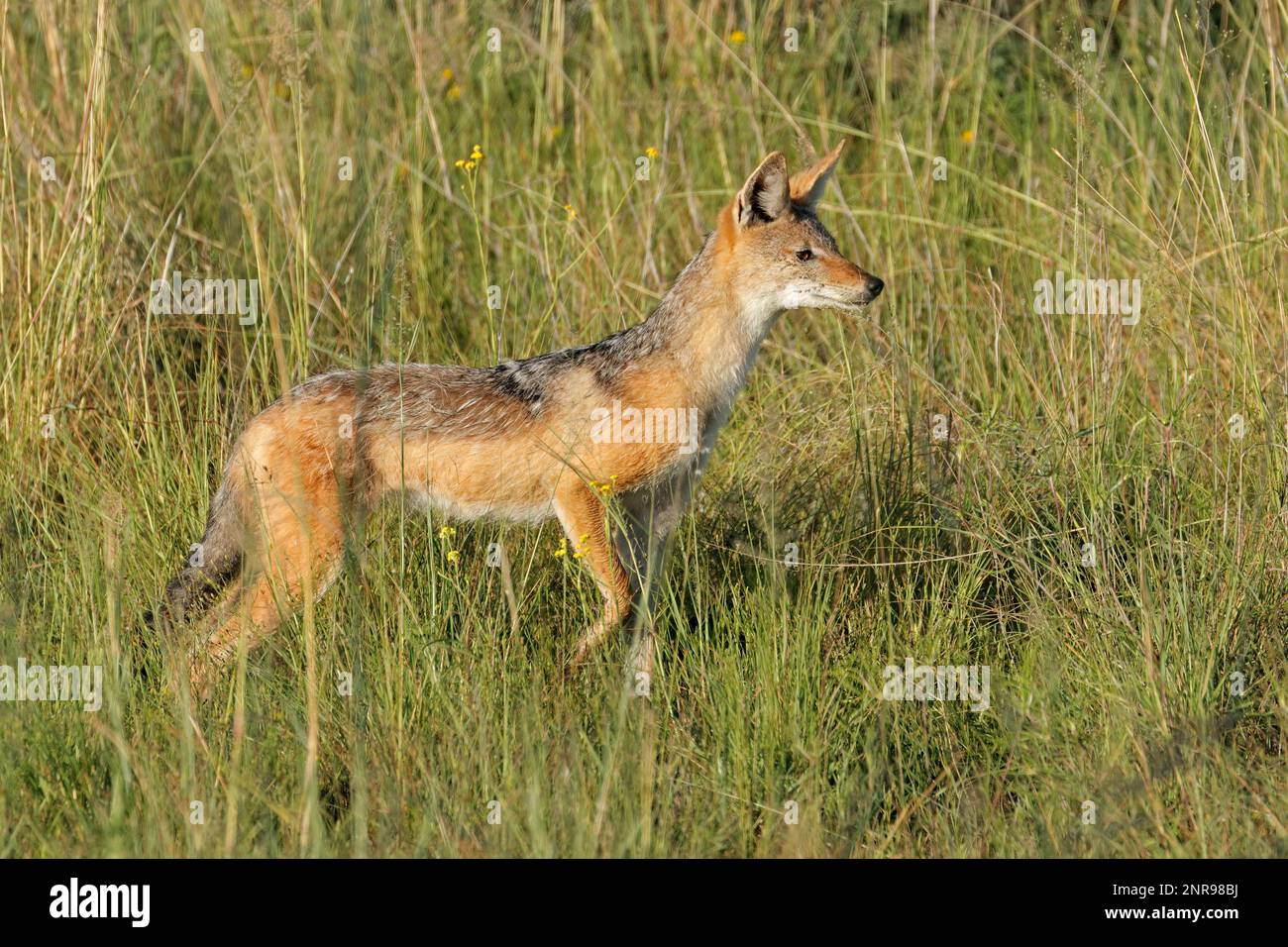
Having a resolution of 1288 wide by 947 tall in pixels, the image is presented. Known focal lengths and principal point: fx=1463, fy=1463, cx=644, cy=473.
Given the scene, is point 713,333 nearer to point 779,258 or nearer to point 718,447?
point 779,258

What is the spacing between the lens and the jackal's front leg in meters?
5.58

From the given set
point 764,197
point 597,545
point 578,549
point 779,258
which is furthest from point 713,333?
point 578,549

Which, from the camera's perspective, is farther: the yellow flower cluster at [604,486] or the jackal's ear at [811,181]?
the jackal's ear at [811,181]

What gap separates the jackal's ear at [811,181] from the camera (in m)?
6.21

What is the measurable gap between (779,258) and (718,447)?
1.27m

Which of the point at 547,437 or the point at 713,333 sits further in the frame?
the point at 713,333

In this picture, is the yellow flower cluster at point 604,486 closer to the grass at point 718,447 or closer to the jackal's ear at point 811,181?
the grass at point 718,447

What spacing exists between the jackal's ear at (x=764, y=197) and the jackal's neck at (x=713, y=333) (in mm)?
204

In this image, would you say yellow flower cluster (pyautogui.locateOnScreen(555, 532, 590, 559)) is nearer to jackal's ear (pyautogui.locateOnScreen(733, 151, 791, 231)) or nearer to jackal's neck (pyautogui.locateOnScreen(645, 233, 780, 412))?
jackal's neck (pyautogui.locateOnScreen(645, 233, 780, 412))

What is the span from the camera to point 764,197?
596 centimetres

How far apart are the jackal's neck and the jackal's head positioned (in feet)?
0.12

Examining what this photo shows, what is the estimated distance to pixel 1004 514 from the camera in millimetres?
5961

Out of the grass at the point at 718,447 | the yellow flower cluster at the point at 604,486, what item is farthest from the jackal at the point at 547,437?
the grass at the point at 718,447

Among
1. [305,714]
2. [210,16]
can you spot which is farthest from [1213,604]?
[210,16]
